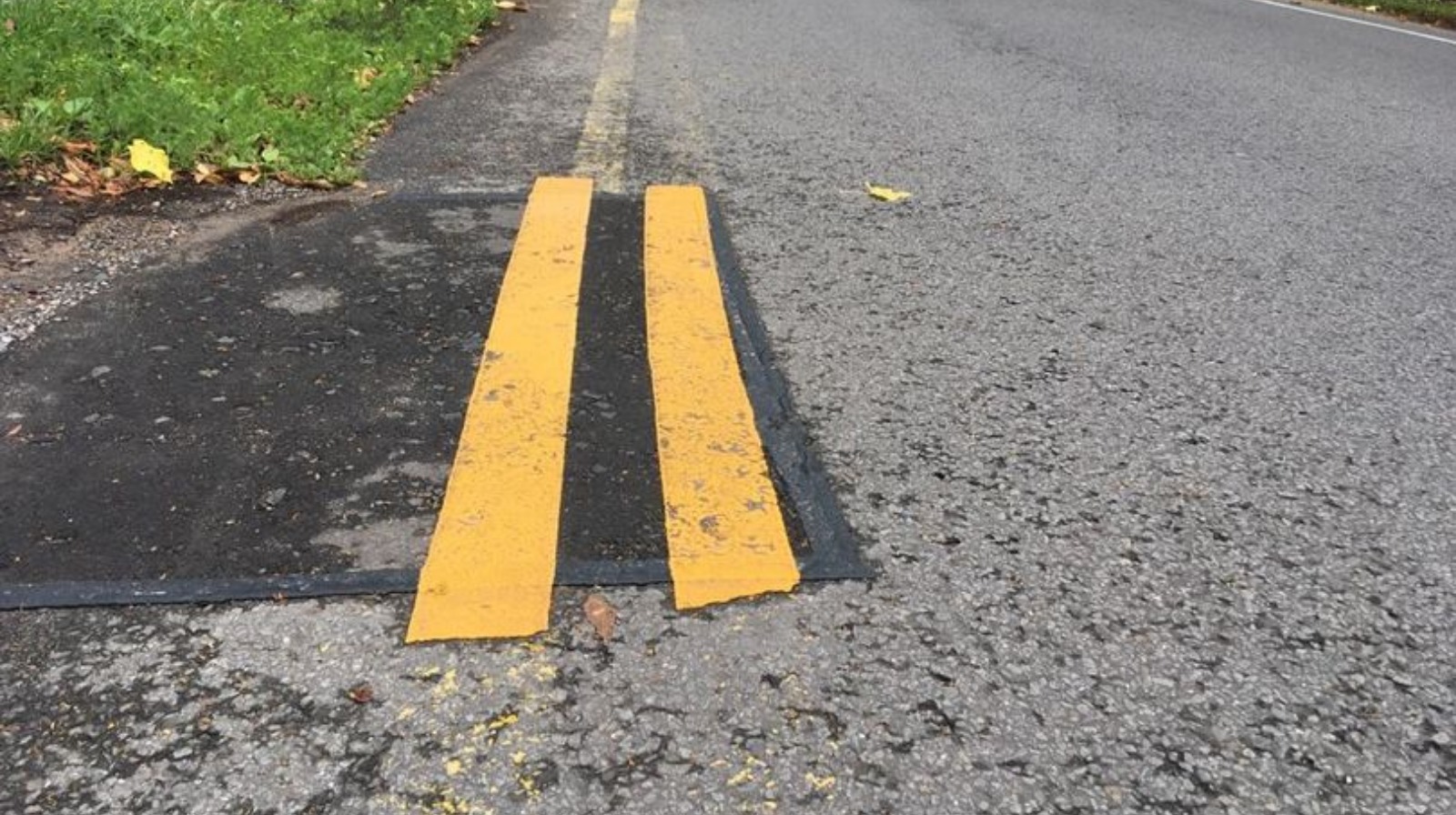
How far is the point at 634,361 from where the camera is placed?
101 inches

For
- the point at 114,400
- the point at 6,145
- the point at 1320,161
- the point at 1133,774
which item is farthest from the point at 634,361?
the point at 1320,161

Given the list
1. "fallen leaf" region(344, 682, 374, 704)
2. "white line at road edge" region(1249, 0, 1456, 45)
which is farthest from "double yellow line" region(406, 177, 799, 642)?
"white line at road edge" region(1249, 0, 1456, 45)

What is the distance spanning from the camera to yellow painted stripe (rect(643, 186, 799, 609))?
1869 mm

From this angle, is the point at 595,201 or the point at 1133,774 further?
the point at 595,201

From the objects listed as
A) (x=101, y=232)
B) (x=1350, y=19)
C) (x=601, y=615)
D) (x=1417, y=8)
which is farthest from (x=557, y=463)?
(x=1417, y=8)

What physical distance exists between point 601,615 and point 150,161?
2.60 metres

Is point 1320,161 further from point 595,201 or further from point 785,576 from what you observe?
point 785,576

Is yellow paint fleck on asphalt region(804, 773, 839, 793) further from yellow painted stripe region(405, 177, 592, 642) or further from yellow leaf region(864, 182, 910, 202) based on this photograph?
yellow leaf region(864, 182, 910, 202)

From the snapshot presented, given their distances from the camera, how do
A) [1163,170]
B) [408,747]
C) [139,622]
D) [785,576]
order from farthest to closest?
[1163,170], [785,576], [139,622], [408,747]

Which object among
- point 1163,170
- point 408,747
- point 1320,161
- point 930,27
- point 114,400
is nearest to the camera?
point 408,747

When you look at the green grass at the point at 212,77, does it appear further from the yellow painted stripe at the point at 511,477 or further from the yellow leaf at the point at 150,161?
the yellow painted stripe at the point at 511,477

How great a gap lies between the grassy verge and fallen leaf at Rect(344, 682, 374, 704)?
11.6m

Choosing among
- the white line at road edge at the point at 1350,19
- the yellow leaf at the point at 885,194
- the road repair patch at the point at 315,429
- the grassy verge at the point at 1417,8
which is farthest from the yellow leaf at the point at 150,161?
the grassy verge at the point at 1417,8

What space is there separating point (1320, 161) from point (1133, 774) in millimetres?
4012
